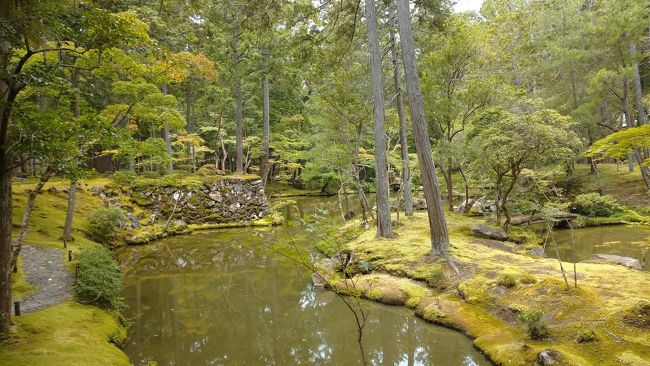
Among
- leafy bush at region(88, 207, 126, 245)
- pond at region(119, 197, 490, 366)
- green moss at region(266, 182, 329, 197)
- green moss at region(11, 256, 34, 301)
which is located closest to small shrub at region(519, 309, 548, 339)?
pond at region(119, 197, 490, 366)

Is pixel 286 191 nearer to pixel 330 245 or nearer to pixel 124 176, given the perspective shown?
pixel 124 176

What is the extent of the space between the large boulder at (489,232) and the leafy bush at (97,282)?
1077 centimetres

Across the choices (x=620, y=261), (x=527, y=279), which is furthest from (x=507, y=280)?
(x=620, y=261)

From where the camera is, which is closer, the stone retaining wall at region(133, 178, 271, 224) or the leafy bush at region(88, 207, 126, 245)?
the leafy bush at region(88, 207, 126, 245)

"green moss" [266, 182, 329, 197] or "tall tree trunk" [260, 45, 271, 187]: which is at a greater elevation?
"tall tree trunk" [260, 45, 271, 187]

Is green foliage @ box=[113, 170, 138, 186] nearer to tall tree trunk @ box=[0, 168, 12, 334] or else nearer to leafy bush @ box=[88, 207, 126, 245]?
leafy bush @ box=[88, 207, 126, 245]

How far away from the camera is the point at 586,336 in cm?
555

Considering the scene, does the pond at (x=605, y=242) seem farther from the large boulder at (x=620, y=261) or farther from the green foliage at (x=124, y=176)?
the green foliage at (x=124, y=176)

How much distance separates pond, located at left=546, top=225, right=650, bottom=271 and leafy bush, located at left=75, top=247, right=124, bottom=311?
12.3 m

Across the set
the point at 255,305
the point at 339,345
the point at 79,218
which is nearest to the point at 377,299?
the point at 339,345

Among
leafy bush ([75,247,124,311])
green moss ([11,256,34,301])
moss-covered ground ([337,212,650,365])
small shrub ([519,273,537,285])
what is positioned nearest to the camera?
moss-covered ground ([337,212,650,365])

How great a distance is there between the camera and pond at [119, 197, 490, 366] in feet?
21.1

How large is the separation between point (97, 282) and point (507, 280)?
27.2ft

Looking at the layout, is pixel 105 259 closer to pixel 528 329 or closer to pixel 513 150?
pixel 528 329
